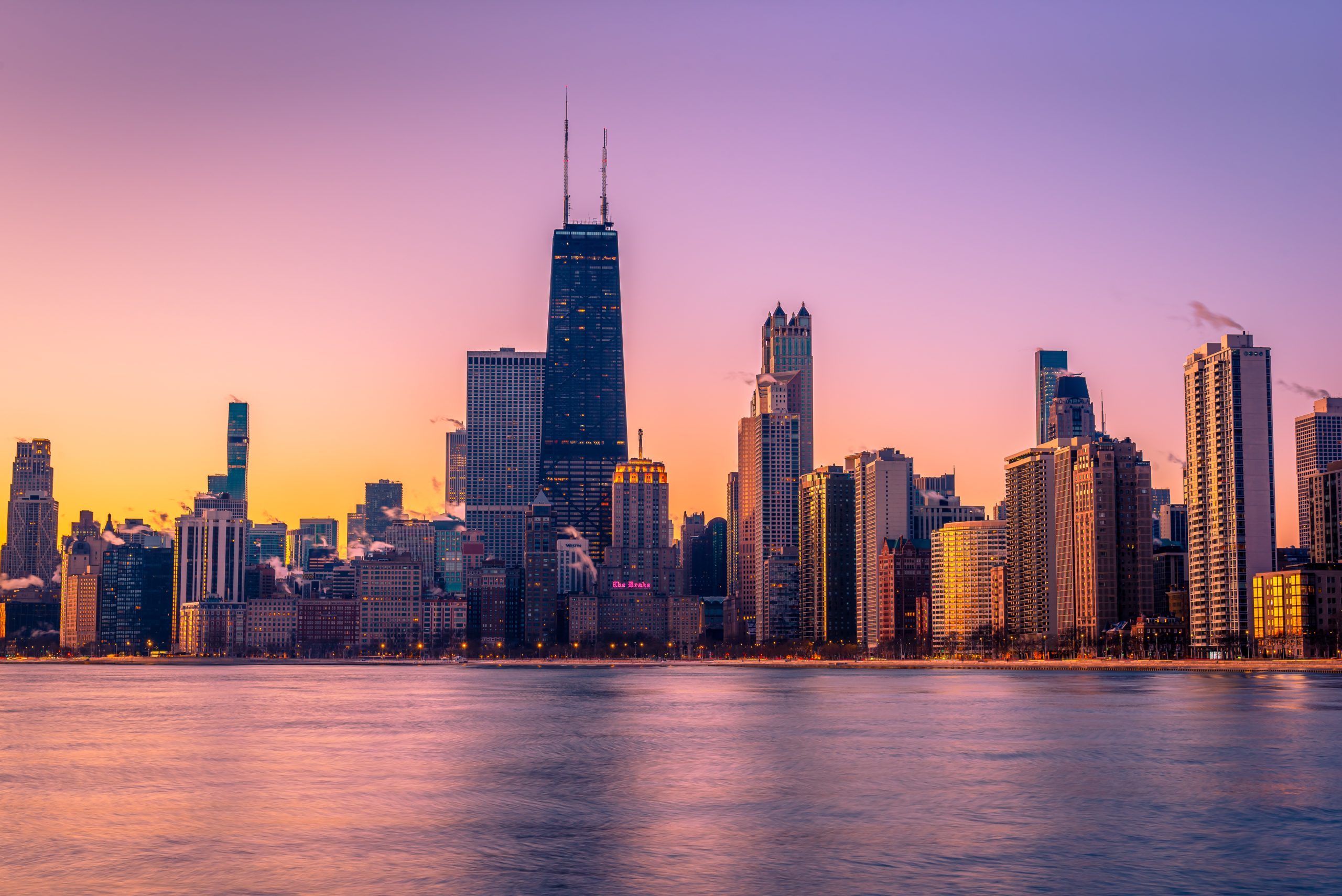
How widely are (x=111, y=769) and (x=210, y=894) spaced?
4508 cm

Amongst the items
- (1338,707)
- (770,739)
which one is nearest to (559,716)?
(770,739)

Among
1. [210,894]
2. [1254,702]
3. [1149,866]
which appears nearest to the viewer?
[210,894]

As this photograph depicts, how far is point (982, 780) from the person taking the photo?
85.9m

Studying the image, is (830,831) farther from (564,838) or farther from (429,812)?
(429,812)

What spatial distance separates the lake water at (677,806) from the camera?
57062 millimetres

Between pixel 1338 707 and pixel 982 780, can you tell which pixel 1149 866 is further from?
pixel 1338 707

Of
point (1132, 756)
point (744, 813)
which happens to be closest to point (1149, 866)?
point (744, 813)

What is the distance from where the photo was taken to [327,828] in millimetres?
67500

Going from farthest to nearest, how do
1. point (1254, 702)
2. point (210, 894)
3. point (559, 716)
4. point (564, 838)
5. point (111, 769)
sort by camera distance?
point (1254, 702) < point (559, 716) < point (111, 769) < point (564, 838) < point (210, 894)

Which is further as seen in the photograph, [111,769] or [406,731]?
[406,731]

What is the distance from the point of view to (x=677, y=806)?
2972 inches

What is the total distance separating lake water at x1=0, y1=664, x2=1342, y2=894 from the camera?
2247 inches

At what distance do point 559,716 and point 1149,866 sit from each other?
305ft

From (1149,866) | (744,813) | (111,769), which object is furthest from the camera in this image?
(111,769)
